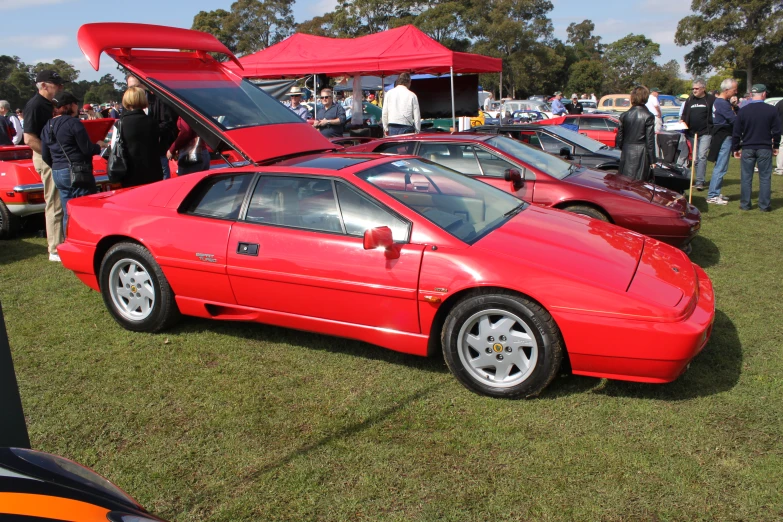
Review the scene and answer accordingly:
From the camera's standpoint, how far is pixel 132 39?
4.91 metres

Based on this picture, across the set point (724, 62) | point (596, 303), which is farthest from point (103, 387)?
point (724, 62)

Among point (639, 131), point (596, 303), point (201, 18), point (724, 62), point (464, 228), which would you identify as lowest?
point (596, 303)

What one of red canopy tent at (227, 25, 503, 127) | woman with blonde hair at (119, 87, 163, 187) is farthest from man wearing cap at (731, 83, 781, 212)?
woman with blonde hair at (119, 87, 163, 187)

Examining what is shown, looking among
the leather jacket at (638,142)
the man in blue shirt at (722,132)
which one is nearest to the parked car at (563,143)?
the leather jacket at (638,142)

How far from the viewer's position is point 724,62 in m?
50.4

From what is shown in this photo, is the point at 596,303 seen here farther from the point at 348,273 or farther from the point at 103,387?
the point at 103,387

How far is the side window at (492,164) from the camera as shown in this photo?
644cm

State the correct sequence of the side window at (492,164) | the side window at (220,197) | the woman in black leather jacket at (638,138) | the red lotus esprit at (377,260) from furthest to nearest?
the woman in black leather jacket at (638,138) → the side window at (492,164) → the side window at (220,197) → the red lotus esprit at (377,260)

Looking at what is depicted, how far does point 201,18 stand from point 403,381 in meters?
71.7

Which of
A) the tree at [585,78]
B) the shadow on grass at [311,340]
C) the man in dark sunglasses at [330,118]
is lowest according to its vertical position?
the shadow on grass at [311,340]

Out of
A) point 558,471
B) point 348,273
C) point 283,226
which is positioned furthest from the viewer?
point 283,226

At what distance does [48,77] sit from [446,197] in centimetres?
453

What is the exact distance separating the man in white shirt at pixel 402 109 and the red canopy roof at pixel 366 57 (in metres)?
2.53

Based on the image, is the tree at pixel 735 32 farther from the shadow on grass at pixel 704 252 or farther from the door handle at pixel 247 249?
the door handle at pixel 247 249
